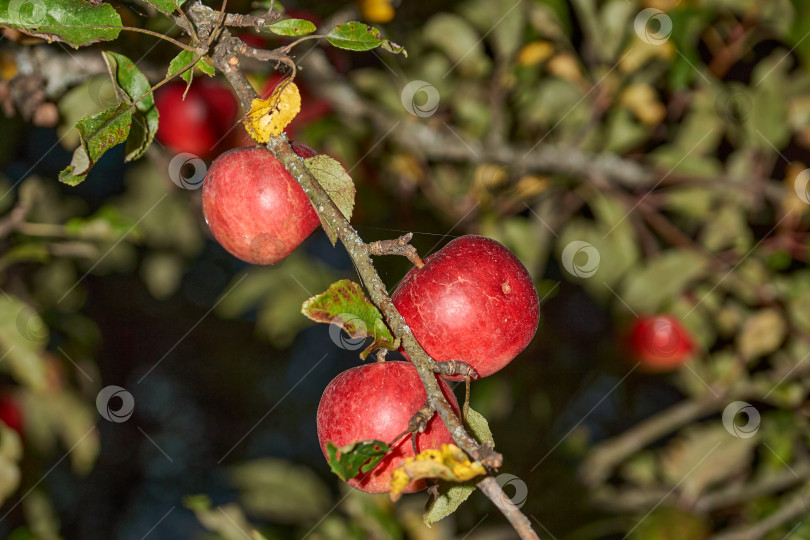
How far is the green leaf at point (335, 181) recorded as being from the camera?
0.73 metres

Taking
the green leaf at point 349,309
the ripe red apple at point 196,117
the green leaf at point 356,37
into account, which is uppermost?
the green leaf at point 356,37

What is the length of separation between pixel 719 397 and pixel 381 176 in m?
1.03

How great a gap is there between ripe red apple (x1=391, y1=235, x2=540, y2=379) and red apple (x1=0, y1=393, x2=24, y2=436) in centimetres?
128

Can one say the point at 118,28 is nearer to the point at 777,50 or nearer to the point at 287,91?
the point at 287,91

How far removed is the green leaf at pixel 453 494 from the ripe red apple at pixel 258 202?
12.4 inches

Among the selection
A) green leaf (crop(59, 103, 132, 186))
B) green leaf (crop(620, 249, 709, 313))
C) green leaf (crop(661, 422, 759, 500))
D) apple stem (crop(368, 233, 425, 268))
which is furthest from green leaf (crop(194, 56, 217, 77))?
green leaf (crop(661, 422, 759, 500))

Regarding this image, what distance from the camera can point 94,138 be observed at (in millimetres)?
667

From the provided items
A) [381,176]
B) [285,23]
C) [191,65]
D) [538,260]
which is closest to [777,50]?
[538,260]

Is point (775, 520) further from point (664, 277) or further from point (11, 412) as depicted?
point (11, 412)

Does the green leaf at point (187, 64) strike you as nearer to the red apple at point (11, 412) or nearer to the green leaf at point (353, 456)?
the green leaf at point (353, 456)

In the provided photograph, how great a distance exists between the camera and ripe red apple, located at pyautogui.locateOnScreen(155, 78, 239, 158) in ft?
5.02

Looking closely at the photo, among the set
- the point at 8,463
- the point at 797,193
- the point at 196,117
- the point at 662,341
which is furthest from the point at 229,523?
the point at 797,193

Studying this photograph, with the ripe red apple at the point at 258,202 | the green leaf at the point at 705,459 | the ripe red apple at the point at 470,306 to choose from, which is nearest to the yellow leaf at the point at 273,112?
the ripe red apple at the point at 258,202

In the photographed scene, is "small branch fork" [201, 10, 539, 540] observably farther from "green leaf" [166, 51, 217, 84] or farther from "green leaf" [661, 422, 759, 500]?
"green leaf" [661, 422, 759, 500]
